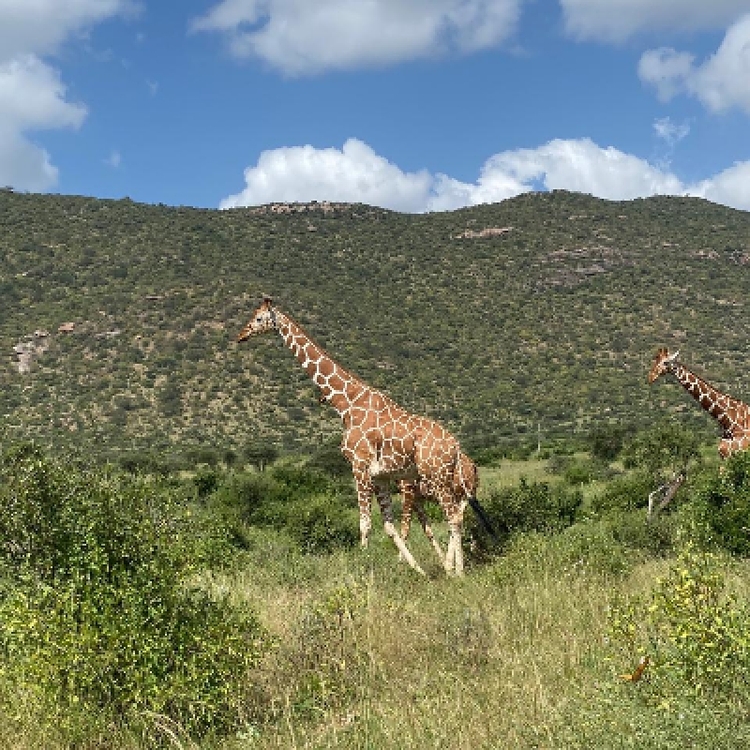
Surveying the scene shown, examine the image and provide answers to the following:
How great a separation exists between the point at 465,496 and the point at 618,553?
207cm

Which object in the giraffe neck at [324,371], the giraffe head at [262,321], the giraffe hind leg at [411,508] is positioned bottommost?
the giraffe hind leg at [411,508]

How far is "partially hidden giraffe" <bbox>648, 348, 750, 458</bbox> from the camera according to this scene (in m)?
15.1

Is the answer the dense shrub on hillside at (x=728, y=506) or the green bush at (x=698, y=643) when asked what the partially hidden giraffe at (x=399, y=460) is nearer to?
the dense shrub on hillside at (x=728, y=506)

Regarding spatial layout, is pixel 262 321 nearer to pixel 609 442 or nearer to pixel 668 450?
pixel 668 450

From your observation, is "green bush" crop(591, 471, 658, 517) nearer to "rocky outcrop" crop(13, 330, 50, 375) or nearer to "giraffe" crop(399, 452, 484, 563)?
"giraffe" crop(399, 452, 484, 563)

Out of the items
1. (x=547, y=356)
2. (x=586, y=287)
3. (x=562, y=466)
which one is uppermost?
(x=586, y=287)

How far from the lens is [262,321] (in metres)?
11.6

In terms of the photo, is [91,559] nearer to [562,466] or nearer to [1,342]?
[562,466]

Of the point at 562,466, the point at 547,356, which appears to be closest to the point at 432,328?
the point at 547,356

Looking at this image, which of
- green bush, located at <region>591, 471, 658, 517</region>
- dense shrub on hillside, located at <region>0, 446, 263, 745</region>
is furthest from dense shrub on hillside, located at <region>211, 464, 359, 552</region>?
dense shrub on hillside, located at <region>0, 446, 263, 745</region>

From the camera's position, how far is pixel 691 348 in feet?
170

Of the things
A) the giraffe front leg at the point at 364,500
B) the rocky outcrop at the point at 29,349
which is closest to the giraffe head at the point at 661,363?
the giraffe front leg at the point at 364,500

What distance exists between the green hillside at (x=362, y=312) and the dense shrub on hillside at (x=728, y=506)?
93.2 feet

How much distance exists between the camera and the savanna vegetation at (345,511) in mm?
4598
